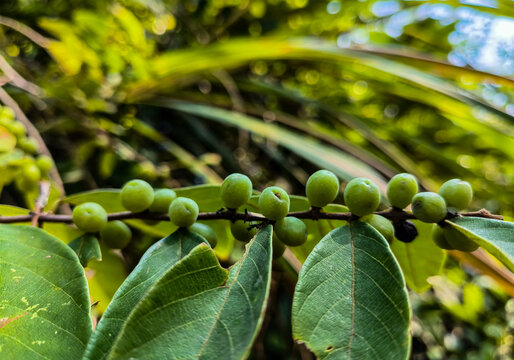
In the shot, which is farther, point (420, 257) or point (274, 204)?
point (420, 257)

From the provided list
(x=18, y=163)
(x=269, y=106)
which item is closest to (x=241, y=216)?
(x=18, y=163)

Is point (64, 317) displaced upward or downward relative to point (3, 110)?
downward

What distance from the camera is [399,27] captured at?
6.04 ft

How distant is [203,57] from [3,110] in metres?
0.76

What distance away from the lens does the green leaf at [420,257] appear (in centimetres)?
53

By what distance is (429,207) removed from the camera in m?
0.43

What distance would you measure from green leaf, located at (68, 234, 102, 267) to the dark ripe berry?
1.15 feet

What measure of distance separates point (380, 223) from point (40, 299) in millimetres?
345

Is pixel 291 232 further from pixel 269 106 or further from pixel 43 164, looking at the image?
pixel 269 106

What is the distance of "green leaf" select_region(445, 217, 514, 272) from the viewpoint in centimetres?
36

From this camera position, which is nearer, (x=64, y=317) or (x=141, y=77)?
(x=64, y=317)

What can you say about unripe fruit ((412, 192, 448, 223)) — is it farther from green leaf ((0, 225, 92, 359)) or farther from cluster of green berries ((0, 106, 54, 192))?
cluster of green berries ((0, 106, 54, 192))

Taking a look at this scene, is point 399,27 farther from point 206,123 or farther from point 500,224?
point 500,224

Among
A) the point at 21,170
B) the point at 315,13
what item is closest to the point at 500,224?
the point at 21,170
